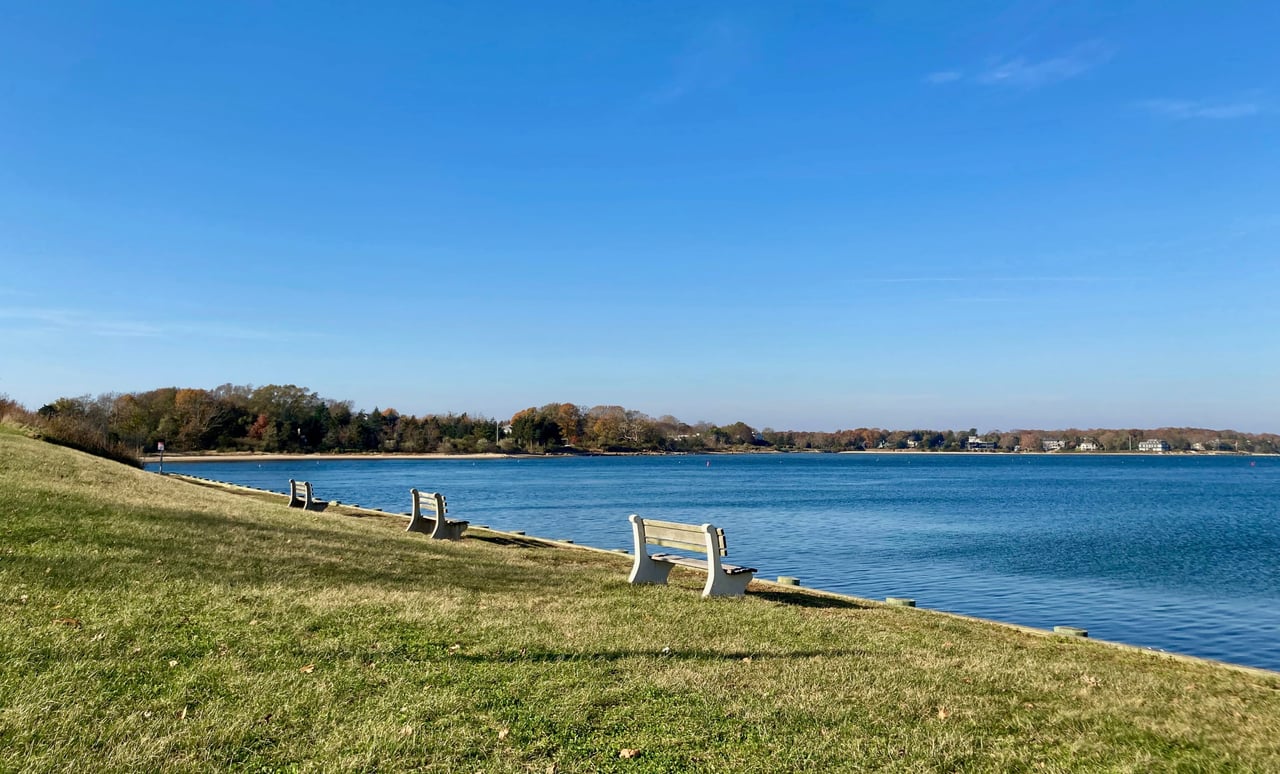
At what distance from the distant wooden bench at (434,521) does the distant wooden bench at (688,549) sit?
711 centimetres

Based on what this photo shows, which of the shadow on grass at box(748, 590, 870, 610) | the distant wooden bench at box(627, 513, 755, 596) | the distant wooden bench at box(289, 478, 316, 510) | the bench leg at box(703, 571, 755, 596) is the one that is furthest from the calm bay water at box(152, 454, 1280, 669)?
the distant wooden bench at box(289, 478, 316, 510)

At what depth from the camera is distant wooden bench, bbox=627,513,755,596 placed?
11117mm

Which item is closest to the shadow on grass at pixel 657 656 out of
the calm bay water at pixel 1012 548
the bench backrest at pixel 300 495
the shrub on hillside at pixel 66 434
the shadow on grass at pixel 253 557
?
the shadow on grass at pixel 253 557

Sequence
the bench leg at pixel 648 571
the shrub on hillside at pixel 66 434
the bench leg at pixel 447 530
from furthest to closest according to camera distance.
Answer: the shrub on hillside at pixel 66 434 → the bench leg at pixel 447 530 → the bench leg at pixel 648 571

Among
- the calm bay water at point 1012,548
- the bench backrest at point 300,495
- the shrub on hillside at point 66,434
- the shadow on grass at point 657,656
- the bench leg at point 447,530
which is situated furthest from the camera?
the shrub on hillside at point 66,434

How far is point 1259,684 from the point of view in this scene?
7715mm

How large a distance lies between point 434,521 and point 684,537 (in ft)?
29.9

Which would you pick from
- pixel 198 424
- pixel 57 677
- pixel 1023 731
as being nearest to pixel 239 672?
pixel 57 677

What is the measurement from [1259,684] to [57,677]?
375 inches

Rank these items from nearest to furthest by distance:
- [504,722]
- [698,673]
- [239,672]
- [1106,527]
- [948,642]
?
[504,722] < [239,672] < [698,673] < [948,642] < [1106,527]

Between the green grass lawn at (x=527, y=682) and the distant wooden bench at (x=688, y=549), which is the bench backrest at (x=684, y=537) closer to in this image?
the distant wooden bench at (x=688, y=549)

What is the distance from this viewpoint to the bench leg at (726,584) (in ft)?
36.4

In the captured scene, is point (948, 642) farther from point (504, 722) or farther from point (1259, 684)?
point (504, 722)

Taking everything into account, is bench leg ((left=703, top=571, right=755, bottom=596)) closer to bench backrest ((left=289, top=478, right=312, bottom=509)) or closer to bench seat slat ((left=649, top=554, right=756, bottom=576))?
bench seat slat ((left=649, top=554, right=756, bottom=576))
